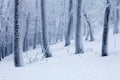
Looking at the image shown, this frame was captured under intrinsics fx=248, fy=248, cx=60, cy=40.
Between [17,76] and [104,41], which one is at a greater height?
[104,41]

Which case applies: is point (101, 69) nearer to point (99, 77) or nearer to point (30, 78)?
point (99, 77)

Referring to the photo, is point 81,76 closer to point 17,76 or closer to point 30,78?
point 30,78

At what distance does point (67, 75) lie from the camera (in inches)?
501

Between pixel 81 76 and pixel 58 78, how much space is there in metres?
1.14

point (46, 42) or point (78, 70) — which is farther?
point (46, 42)

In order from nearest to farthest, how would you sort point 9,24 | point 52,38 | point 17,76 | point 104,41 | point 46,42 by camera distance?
point 17,76, point 104,41, point 46,42, point 9,24, point 52,38

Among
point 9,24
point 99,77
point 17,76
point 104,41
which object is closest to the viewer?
point 99,77

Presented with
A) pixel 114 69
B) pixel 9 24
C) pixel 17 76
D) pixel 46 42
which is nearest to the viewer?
pixel 114 69

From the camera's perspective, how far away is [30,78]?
42.3 feet

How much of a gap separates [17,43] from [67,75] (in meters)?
5.45

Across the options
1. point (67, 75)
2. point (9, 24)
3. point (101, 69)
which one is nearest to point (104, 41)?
point (101, 69)

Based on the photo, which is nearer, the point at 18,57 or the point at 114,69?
the point at 114,69

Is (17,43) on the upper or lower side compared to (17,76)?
upper

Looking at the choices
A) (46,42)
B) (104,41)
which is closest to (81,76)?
(104,41)
